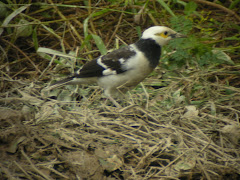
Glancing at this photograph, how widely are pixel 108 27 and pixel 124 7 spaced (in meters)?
0.39

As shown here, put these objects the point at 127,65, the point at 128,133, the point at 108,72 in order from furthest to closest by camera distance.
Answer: the point at 108,72 < the point at 127,65 < the point at 128,133

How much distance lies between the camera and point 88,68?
9.21 feet

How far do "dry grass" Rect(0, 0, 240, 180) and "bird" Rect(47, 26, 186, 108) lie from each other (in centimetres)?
22

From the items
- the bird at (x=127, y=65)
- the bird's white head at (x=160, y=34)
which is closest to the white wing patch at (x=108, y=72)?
the bird at (x=127, y=65)

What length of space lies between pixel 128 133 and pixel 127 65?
78cm

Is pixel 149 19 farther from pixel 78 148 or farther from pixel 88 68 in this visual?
pixel 78 148

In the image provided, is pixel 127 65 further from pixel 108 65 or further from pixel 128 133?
pixel 128 133

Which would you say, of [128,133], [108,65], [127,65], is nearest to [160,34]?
[127,65]

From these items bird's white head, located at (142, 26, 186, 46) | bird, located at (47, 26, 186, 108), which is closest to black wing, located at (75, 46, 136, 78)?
bird, located at (47, 26, 186, 108)

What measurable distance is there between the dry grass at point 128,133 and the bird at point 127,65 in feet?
0.71

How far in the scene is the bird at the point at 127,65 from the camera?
2.63 meters

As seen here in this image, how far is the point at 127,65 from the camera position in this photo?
2.62m

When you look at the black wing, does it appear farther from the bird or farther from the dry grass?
the dry grass

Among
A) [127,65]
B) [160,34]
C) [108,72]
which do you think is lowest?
[108,72]
